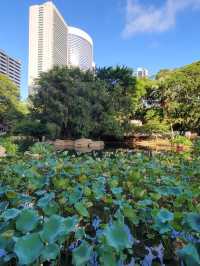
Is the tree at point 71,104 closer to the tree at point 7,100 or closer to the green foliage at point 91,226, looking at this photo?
the tree at point 7,100

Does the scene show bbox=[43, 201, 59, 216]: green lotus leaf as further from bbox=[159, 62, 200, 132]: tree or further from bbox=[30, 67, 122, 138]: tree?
bbox=[159, 62, 200, 132]: tree

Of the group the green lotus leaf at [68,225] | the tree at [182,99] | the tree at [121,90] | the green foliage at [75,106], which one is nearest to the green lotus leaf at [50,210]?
the green lotus leaf at [68,225]

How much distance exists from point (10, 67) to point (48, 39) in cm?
776

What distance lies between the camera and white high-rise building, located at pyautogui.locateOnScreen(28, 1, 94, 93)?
4341 centimetres

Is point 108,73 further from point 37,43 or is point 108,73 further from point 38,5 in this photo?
point 38,5

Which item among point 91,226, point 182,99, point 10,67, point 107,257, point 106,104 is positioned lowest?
point 91,226

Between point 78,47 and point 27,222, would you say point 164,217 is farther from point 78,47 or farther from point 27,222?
point 78,47

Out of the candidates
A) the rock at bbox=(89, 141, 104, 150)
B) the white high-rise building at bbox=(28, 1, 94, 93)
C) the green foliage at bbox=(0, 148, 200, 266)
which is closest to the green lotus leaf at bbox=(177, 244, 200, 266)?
the green foliage at bbox=(0, 148, 200, 266)

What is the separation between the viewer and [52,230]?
3.43 feet

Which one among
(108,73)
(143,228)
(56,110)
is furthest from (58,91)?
(143,228)

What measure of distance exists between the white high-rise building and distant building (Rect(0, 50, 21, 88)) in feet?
12.0

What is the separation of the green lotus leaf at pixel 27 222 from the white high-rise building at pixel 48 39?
41332 mm

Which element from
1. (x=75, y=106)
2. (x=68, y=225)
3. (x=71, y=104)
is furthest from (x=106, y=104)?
(x=68, y=225)

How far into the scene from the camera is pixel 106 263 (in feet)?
3.21
